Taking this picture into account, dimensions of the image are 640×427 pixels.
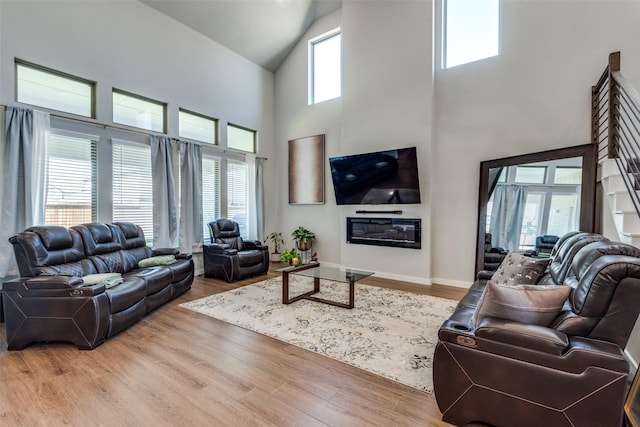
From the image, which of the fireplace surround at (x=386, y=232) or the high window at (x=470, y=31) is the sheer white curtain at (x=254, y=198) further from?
the high window at (x=470, y=31)

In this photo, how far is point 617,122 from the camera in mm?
3168

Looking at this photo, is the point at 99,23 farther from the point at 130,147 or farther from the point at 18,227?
the point at 18,227

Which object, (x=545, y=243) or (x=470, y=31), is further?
(x=470, y=31)

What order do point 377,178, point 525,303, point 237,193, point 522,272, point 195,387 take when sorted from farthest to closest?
point 237,193, point 377,178, point 522,272, point 195,387, point 525,303

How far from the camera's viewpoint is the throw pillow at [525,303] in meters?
1.64

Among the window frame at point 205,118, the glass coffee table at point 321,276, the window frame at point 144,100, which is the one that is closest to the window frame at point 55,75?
the window frame at point 144,100

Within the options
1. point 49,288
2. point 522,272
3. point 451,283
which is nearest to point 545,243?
point 451,283

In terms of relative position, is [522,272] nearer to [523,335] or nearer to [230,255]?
[523,335]

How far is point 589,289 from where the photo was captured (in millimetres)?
1510

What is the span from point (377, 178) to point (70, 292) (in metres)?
4.54

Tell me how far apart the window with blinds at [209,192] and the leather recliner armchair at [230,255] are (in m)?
0.34

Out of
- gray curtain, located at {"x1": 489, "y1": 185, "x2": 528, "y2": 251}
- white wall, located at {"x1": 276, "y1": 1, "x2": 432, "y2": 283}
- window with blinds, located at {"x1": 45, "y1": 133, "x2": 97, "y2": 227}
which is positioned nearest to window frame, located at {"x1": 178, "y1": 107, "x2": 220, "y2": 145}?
window with blinds, located at {"x1": 45, "y1": 133, "x2": 97, "y2": 227}

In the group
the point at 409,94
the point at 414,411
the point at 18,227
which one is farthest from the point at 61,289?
the point at 409,94

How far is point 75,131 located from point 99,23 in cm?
170
